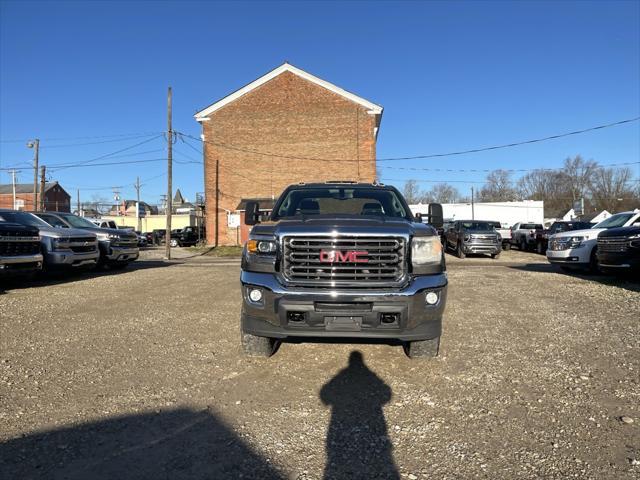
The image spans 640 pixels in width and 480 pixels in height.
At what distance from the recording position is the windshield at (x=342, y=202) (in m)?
5.68

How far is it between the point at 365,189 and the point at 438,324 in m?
2.44

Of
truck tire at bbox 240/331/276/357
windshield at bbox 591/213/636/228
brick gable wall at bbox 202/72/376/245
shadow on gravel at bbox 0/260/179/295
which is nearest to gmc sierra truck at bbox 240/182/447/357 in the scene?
truck tire at bbox 240/331/276/357

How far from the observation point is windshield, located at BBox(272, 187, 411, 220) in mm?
5684

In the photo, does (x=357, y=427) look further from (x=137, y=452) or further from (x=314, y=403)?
(x=137, y=452)

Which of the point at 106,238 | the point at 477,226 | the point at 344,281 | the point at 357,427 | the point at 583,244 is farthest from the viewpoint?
the point at 477,226

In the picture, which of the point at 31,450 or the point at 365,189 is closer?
the point at 31,450

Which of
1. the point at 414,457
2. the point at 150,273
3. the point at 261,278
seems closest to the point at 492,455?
the point at 414,457

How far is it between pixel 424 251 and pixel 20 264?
9.18 metres

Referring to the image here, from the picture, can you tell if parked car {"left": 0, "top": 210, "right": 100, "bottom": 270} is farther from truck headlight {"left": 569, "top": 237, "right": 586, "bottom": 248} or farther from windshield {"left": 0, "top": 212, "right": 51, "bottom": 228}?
truck headlight {"left": 569, "top": 237, "right": 586, "bottom": 248}

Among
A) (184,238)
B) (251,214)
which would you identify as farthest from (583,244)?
(184,238)

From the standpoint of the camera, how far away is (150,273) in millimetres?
13664

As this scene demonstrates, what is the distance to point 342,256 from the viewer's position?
416 cm

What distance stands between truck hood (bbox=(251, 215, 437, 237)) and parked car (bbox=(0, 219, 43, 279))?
756 cm

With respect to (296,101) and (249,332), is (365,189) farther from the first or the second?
(296,101)
